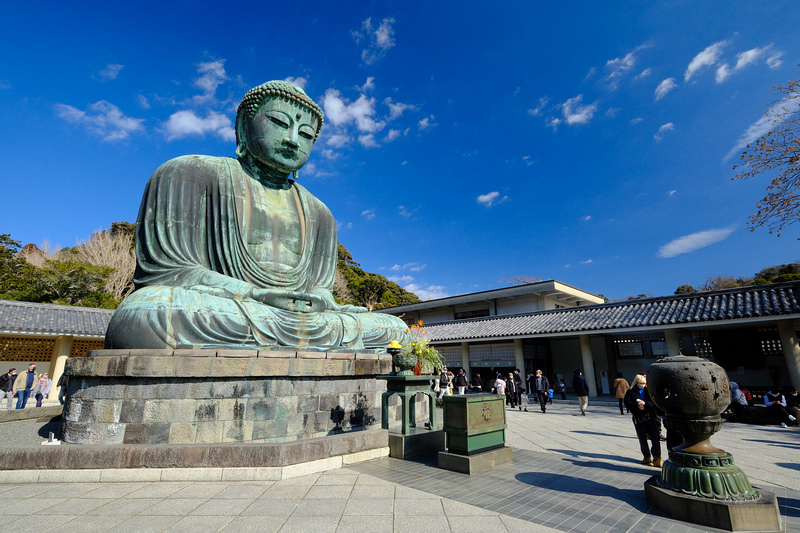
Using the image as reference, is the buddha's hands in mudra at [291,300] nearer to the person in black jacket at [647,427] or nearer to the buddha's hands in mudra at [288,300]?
the buddha's hands in mudra at [288,300]

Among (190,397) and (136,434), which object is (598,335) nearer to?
(190,397)

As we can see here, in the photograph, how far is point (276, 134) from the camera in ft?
25.4

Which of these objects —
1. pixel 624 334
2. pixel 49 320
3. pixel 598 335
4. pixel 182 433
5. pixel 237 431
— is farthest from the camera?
pixel 598 335

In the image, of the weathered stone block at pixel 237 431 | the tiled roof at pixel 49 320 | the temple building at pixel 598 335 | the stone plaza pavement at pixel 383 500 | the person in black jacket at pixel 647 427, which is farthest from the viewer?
the tiled roof at pixel 49 320

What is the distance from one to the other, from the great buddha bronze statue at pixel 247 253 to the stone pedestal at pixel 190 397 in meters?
0.49

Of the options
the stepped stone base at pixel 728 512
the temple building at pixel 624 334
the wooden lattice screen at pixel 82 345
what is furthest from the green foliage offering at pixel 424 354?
the wooden lattice screen at pixel 82 345

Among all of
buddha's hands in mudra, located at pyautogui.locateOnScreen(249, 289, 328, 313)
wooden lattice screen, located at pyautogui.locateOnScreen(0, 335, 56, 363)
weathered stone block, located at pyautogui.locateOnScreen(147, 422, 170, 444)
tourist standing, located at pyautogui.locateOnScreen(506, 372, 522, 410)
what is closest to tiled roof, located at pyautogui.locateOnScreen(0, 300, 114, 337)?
wooden lattice screen, located at pyautogui.locateOnScreen(0, 335, 56, 363)

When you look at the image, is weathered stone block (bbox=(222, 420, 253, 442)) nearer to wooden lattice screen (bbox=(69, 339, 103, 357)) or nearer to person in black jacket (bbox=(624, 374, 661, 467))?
person in black jacket (bbox=(624, 374, 661, 467))

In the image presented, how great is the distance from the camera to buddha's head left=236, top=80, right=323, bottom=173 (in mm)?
7730

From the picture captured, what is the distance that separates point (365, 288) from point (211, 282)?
28.8 m

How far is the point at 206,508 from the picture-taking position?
3510mm

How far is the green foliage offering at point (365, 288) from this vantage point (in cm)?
3375

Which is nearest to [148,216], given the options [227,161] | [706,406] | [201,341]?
[227,161]

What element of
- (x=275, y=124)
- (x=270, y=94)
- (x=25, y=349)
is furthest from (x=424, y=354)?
(x=25, y=349)
